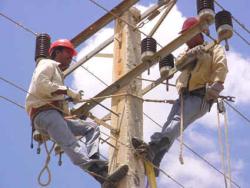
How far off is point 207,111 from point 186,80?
419 mm

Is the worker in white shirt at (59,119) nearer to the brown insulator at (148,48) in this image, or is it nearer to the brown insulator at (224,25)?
the brown insulator at (148,48)

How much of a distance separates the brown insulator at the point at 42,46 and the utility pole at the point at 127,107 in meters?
0.83

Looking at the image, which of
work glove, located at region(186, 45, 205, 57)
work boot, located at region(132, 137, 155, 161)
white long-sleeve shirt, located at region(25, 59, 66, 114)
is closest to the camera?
work boot, located at region(132, 137, 155, 161)

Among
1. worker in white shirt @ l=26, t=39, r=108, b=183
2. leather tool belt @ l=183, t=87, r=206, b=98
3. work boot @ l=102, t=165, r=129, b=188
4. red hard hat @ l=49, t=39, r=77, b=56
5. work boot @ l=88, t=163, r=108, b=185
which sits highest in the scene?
red hard hat @ l=49, t=39, r=77, b=56

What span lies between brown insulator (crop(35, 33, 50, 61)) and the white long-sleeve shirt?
0.77 m

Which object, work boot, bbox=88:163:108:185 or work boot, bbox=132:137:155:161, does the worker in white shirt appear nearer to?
work boot, bbox=88:163:108:185

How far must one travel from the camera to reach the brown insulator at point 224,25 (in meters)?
6.76

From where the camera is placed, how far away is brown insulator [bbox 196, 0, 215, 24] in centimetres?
670

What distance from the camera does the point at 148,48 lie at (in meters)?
7.09

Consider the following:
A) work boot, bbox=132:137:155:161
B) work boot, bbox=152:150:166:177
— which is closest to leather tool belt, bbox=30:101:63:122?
work boot, bbox=132:137:155:161

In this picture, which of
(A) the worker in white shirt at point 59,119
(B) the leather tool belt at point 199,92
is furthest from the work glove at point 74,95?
(B) the leather tool belt at point 199,92

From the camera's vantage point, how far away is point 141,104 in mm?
7293

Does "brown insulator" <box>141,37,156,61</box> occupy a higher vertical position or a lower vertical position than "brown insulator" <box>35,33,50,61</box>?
lower

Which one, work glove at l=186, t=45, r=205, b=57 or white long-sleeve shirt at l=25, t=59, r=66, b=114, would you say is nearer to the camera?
white long-sleeve shirt at l=25, t=59, r=66, b=114
